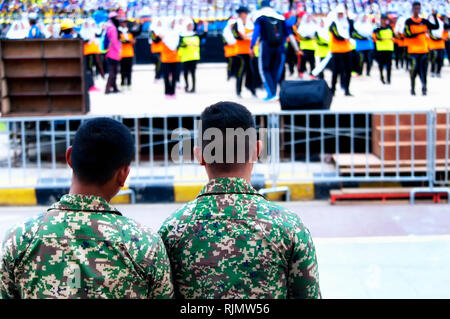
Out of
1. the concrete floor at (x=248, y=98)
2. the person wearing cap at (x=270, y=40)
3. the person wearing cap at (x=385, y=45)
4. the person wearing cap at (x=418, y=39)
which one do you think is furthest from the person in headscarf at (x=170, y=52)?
the person wearing cap at (x=385, y=45)

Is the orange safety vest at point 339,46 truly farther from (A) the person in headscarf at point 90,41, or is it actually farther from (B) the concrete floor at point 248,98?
(A) the person in headscarf at point 90,41

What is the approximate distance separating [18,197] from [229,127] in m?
5.21

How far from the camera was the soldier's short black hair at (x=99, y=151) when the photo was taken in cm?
188

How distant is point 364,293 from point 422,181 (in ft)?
9.86

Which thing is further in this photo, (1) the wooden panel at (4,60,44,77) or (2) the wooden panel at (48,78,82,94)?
(2) the wooden panel at (48,78,82,94)

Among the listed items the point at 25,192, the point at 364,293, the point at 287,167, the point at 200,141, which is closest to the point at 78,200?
the point at 200,141

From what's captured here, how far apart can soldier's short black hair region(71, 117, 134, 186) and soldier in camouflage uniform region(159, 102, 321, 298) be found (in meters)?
0.24

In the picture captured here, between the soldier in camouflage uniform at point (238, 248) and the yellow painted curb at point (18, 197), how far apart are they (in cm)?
510

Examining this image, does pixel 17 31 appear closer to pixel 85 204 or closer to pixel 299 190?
pixel 299 190

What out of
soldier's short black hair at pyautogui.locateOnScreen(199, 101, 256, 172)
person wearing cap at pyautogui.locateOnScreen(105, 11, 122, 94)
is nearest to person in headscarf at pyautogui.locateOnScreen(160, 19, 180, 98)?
person wearing cap at pyautogui.locateOnScreen(105, 11, 122, 94)

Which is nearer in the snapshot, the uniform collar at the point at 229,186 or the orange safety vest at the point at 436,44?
the uniform collar at the point at 229,186

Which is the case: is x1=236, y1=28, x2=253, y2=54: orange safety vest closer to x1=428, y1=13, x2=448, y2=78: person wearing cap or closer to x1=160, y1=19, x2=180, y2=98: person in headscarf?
x1=160, y1=19, x2=180, y2=98: person in headscarf

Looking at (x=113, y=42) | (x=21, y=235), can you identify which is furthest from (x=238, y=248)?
(x=113, y=42)

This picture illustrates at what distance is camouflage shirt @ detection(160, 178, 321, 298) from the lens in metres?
1.95
